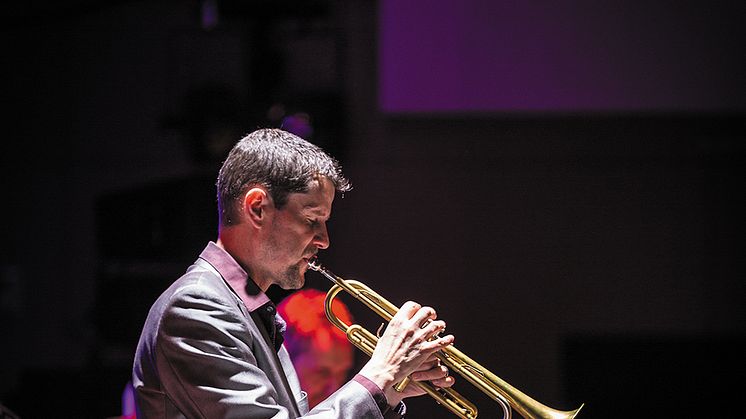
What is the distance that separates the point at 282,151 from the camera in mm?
1874

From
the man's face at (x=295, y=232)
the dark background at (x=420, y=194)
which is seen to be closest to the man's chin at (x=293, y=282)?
the man's face at (x=295, y=232)

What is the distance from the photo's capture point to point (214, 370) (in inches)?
65.0

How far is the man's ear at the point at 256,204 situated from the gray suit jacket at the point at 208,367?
0.53ft

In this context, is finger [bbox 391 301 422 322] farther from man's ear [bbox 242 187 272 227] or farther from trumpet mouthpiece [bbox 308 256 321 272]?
man's ear [bbox 242 187 272 227]

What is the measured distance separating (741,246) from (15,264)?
3.83 meters

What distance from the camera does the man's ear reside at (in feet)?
6.07

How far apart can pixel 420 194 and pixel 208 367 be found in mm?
2767

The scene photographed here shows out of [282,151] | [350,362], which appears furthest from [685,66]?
[282,151]

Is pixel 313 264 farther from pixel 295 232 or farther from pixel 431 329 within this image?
pixel 431 329

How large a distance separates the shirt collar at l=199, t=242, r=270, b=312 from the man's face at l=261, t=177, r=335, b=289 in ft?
0.19

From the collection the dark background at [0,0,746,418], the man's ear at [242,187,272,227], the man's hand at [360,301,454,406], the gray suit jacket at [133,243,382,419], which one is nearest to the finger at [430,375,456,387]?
the man's hand at [360,301,454,406]

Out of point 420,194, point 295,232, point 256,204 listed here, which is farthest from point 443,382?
point 420,194

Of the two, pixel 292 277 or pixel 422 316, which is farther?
pixel 292 277

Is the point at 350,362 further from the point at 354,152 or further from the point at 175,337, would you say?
the point at 175,337
